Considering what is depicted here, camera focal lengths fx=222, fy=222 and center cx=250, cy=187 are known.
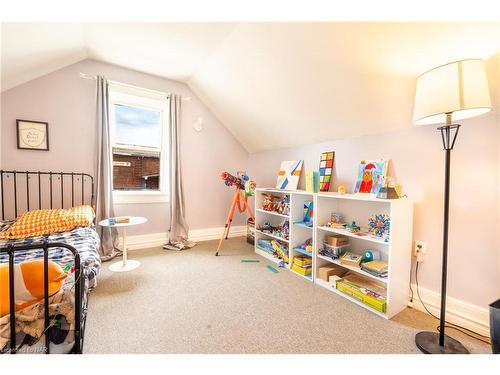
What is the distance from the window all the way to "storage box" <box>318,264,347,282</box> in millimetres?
2344

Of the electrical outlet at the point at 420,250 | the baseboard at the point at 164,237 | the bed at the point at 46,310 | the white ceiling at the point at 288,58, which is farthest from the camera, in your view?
the baseboard at the point at 164,237

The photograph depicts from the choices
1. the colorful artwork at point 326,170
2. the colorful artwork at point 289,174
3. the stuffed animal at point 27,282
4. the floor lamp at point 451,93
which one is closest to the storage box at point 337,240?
the colorful artwork at point 326,170

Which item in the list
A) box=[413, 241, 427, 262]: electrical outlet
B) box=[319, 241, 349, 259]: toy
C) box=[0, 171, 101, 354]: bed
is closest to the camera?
box=[0, 171, 101, 354]: bed

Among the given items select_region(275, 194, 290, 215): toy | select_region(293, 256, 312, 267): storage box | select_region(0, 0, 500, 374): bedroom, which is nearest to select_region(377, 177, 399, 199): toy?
select_region(0, 0, 500, 374): bedroom

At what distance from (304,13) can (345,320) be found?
191 centimetres

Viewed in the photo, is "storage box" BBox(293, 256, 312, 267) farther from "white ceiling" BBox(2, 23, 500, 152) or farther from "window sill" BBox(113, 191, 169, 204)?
"window sill" BBox(113, 191, 169, 204)

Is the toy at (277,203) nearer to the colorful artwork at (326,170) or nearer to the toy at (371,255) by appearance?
the colorful artwork at (326,170)

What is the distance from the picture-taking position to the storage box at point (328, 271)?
6.97 feet

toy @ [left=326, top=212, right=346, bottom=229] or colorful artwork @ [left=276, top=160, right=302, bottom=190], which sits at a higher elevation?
colorful artwork @ [left=276, top=160, right=302, bottom=190]

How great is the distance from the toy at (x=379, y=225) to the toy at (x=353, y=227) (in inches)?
4.1

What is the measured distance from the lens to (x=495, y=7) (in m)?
1.00

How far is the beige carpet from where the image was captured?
1.34 meters

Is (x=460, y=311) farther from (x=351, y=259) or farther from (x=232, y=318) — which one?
(x=232, y=318)
